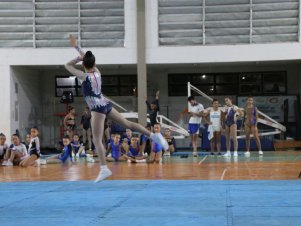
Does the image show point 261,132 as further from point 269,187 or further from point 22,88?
point 269,187

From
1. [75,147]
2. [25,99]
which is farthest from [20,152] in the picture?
[25,99]

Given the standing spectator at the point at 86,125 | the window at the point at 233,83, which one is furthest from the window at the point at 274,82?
the standing spectator at the point at 86,125

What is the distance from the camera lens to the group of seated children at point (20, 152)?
48.7 feet

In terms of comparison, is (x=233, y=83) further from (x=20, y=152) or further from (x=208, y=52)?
(x=20, y=152)

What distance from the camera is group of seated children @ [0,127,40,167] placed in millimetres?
14852

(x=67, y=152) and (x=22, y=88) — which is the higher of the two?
(x=22, y=88)

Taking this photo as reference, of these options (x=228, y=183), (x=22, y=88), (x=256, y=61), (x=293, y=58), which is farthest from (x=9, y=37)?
(x=228, y=183)

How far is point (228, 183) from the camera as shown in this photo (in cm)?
896

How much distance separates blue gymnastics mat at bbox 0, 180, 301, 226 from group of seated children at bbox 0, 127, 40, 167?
526 cm

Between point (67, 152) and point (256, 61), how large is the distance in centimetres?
937

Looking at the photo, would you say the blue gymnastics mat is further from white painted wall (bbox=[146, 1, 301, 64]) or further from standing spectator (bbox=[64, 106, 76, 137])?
white painted wall (bbox=[146, 1, 301, 64])

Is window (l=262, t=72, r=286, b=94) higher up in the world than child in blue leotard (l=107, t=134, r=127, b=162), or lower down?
higher up

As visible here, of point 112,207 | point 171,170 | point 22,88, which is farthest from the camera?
point 22,88

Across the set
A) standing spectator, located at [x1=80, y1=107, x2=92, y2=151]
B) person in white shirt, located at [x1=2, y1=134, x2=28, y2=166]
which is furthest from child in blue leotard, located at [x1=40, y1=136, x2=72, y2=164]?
standing spectator, located at [x1=80, y1=107, x2=92, y2=151]
